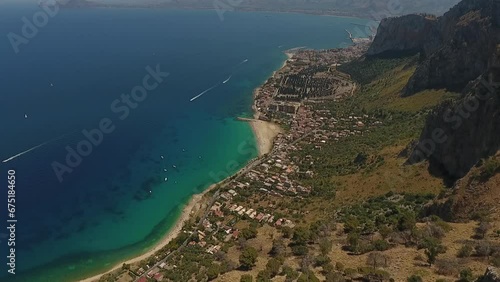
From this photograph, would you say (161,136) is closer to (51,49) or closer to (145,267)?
(145,267)

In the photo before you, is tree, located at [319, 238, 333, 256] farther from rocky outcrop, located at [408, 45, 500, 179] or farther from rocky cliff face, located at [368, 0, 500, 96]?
rocky cliff face, located at [368, 0, 500, 96]

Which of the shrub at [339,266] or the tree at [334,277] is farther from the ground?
the tree at [334,277]

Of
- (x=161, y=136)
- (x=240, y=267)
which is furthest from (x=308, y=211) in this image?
(x=161, y=136)

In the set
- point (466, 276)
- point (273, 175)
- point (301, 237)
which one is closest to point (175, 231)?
point (273, 175)

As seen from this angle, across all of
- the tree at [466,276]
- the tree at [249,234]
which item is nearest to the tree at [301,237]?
the tree at [249,234]

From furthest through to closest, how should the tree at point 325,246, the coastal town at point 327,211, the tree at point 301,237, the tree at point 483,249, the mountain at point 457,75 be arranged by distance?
the mountain at point 457,75 < the tree at point 301,237 < the tree at point 325,246 < the coastal town at point 327,211 < the tree at point 483,249

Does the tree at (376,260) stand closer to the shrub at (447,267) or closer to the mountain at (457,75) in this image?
the shrub at (447,267)
